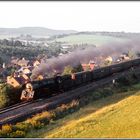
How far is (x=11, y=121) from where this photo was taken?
95.7 ft

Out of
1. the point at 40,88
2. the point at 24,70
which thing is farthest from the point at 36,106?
the point at 24,70

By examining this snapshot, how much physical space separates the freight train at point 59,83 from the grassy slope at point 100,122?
4.76m

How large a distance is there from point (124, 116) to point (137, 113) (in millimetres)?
1540

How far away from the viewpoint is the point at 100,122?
2970cm

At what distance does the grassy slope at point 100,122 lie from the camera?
2597 centimetres

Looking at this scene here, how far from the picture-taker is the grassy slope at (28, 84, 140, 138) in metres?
26.0

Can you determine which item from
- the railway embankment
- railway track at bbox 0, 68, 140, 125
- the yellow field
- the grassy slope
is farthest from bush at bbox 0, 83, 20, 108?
the yellow field

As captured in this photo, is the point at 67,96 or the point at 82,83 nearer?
the point at 67,96

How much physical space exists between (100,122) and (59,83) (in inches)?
489

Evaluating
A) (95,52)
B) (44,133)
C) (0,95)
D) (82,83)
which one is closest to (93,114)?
(44,133)

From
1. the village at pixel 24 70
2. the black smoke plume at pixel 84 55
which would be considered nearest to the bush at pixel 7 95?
the black smoke plume at pixel 84 55

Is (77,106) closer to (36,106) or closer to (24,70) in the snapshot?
(36,106)

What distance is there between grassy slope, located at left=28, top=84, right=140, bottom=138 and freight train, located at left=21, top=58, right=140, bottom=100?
476cm

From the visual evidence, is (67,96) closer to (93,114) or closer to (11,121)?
(93,114)
